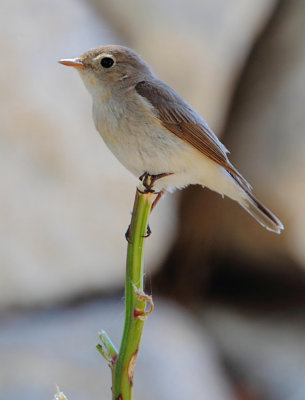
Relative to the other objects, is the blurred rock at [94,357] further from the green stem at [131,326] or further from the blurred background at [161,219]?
the green stem at [131,326]

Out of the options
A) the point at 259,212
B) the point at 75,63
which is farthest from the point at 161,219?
the point at 75,63

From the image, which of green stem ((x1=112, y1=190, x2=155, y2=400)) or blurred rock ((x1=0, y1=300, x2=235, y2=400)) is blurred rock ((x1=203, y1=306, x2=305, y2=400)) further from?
green stem ((x1=112, y1=190, x2=155, y2=400))

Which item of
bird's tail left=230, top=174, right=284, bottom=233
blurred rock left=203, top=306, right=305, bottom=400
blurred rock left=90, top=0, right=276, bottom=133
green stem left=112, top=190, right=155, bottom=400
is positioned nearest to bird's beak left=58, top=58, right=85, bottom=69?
bird's tail left=230, top=174, right=284, bottom=233

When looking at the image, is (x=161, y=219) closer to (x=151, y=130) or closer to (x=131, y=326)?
(x=151, y=130)

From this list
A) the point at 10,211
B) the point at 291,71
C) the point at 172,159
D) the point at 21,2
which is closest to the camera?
the point at 172,159

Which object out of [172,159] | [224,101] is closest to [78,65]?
[172,159]

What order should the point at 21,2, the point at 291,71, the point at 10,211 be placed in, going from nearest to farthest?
1. the point at 10,211
2. the point at 21,2
3. the point at 291,71

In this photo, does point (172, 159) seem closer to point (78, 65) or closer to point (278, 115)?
point (78, 65)
